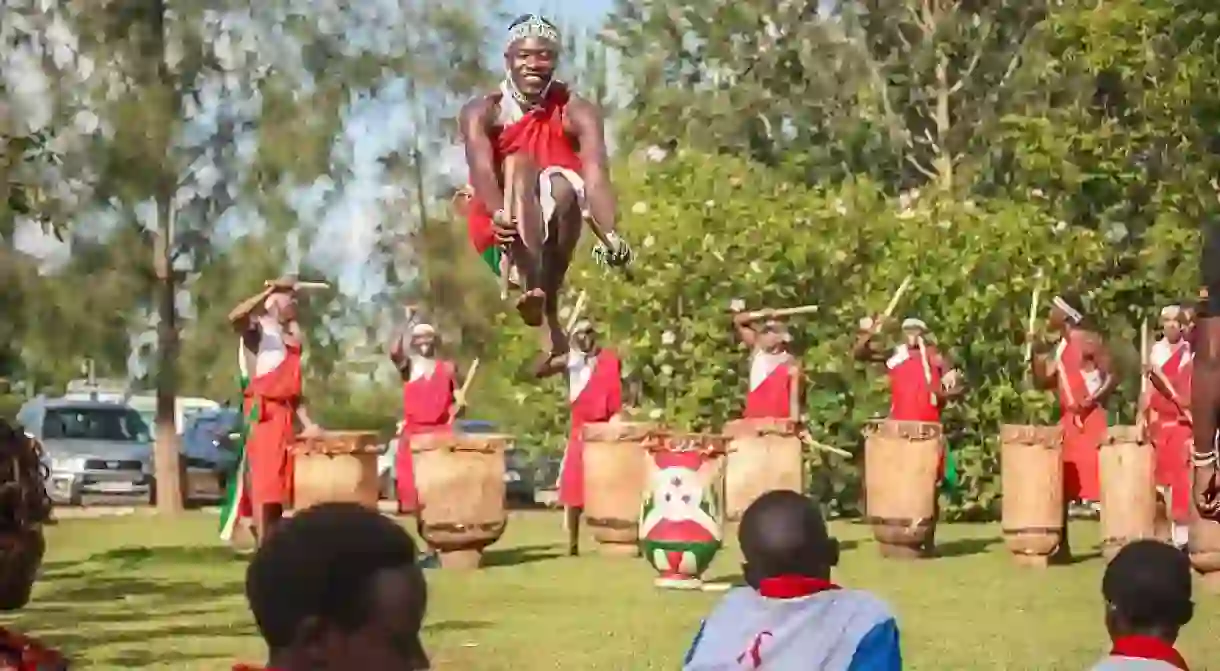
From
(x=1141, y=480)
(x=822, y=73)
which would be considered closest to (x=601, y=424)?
(x=1141, y=480)

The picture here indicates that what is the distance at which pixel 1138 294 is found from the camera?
1246 inches

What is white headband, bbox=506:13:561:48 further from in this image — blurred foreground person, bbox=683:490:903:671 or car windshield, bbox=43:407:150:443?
car windshield, bbox=43:407:150:443

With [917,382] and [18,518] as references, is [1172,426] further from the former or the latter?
[18,518]

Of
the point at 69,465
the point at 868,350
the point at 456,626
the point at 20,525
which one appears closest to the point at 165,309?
the point at 69,465

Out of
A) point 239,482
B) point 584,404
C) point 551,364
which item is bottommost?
point 239,482

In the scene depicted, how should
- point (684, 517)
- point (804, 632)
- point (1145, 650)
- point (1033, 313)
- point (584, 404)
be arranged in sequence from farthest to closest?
1. point (1033, 313)
2. point (584, 404)
3. point (684, 517)
4. point (1145, 650)
5. point (804, 632)

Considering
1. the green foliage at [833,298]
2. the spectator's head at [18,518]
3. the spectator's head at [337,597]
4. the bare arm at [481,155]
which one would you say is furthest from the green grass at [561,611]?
the spectator's head at [337,597]

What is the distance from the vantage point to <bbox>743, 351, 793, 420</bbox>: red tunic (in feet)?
68.2

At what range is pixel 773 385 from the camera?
821 inches

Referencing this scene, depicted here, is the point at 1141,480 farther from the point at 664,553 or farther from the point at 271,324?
the point at 271,324

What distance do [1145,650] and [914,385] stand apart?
574 inches

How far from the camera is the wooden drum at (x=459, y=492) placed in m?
17.9

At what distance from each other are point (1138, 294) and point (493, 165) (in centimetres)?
2371

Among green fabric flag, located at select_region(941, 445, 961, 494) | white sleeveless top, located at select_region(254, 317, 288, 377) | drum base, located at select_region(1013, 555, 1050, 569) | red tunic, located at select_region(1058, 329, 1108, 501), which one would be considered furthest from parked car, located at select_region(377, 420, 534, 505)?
white sleeveless top, located at select_region(254, 317, 288, 377)
